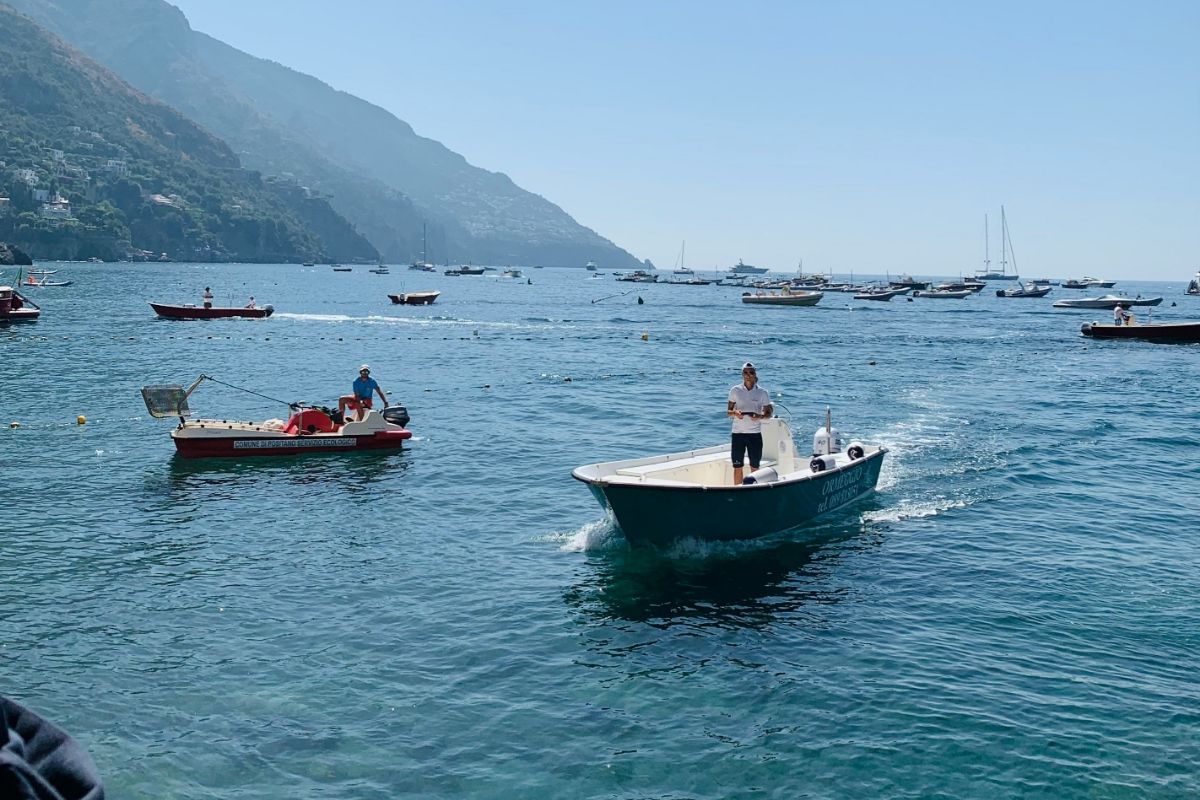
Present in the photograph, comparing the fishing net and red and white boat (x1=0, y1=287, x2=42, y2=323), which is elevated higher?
red and white boat (x1=0, y1=287, x2=42, y2=323)

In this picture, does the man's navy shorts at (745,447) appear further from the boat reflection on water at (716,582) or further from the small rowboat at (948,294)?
the small rowboat at (948,294)

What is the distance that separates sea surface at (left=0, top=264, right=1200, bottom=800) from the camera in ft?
37.8

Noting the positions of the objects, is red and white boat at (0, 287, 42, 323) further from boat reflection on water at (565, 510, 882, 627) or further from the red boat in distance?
boat reflection on water at (565, 510, 882, 627)

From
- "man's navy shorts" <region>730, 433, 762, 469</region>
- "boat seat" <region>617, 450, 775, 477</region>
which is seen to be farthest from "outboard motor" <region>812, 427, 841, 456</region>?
"man's navy shorts" <region>730, 433, 762, 469</region>

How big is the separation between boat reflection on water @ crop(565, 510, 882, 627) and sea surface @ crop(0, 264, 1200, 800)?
0.07 meters

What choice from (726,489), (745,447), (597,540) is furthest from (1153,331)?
(597,540)

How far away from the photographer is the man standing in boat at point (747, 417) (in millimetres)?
20000

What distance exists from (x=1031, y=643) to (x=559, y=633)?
25.3 feet

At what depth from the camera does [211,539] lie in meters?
20.0

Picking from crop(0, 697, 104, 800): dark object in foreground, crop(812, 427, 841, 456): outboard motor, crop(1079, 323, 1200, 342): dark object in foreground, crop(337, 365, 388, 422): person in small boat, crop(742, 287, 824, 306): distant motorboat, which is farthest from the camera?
crop(742, 287, 824, 306): distant motorboat

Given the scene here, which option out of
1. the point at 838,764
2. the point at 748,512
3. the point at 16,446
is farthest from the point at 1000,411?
the point at 16,446

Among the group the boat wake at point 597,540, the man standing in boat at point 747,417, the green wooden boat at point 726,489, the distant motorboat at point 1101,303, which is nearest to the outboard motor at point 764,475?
the green wooden boat at point 726,489

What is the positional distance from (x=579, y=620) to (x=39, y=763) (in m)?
13.5

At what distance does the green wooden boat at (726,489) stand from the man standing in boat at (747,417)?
0.45 m
